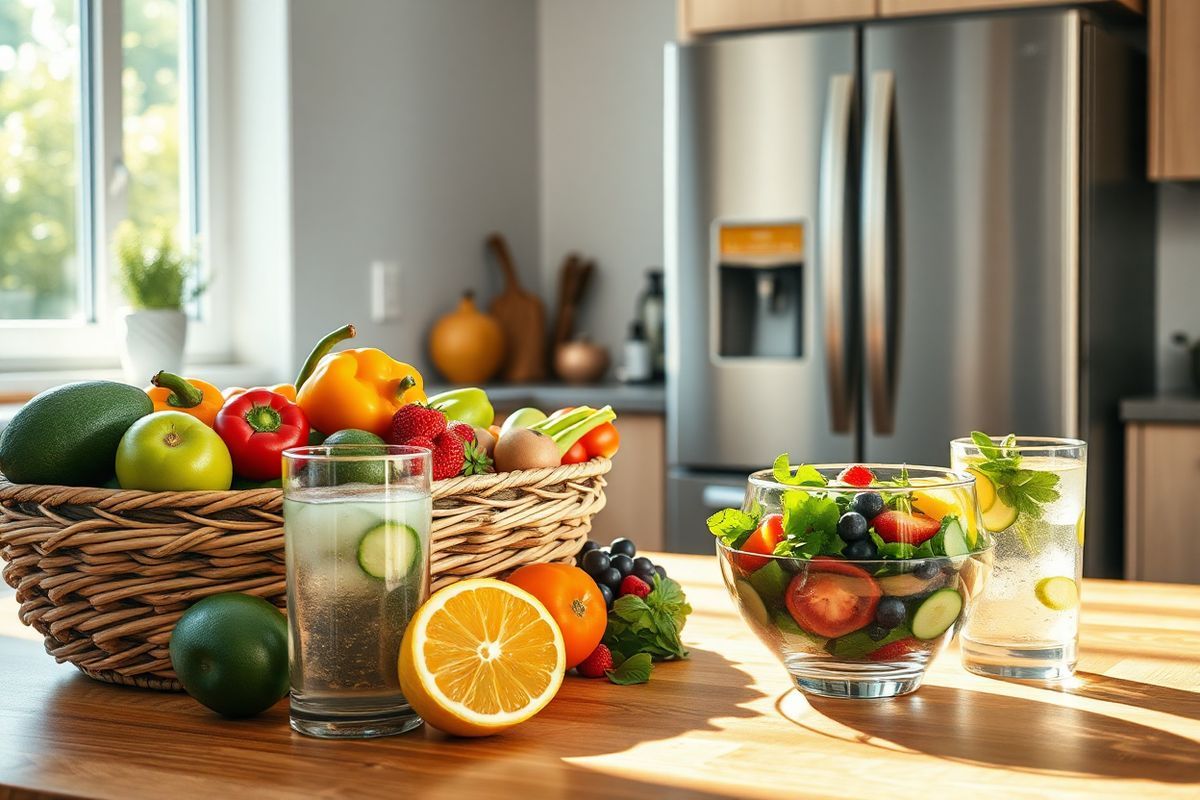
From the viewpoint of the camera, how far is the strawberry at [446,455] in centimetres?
99

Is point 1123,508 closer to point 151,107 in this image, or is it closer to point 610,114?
point 610,114

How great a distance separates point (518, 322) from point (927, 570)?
9.26 feet

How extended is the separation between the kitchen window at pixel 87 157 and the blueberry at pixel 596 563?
5.82 feet

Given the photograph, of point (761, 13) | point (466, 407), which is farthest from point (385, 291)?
point (466, 407)

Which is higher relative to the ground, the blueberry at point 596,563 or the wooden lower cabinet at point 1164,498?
the blueberry at point 596,563

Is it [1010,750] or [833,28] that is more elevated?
[833,28]

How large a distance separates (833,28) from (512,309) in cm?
121

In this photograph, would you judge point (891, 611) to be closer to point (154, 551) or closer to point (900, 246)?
point (154, 551)

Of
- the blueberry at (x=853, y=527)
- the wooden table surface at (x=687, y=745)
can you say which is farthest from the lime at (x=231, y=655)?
the blueberry at (x=853, y=527)

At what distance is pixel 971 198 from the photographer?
271cm

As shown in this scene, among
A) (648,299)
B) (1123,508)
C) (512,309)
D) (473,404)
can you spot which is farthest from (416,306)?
(473,404)

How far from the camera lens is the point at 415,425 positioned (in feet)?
3.28

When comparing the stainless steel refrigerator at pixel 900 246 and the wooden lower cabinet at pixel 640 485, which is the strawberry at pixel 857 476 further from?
the wooden lower cabinet at pixel 640 485

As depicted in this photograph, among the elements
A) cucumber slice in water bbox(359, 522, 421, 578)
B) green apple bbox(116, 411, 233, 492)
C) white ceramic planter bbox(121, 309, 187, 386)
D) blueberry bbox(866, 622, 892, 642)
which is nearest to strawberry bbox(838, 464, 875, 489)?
blueberry bbox(866, 622, 892, 642)
